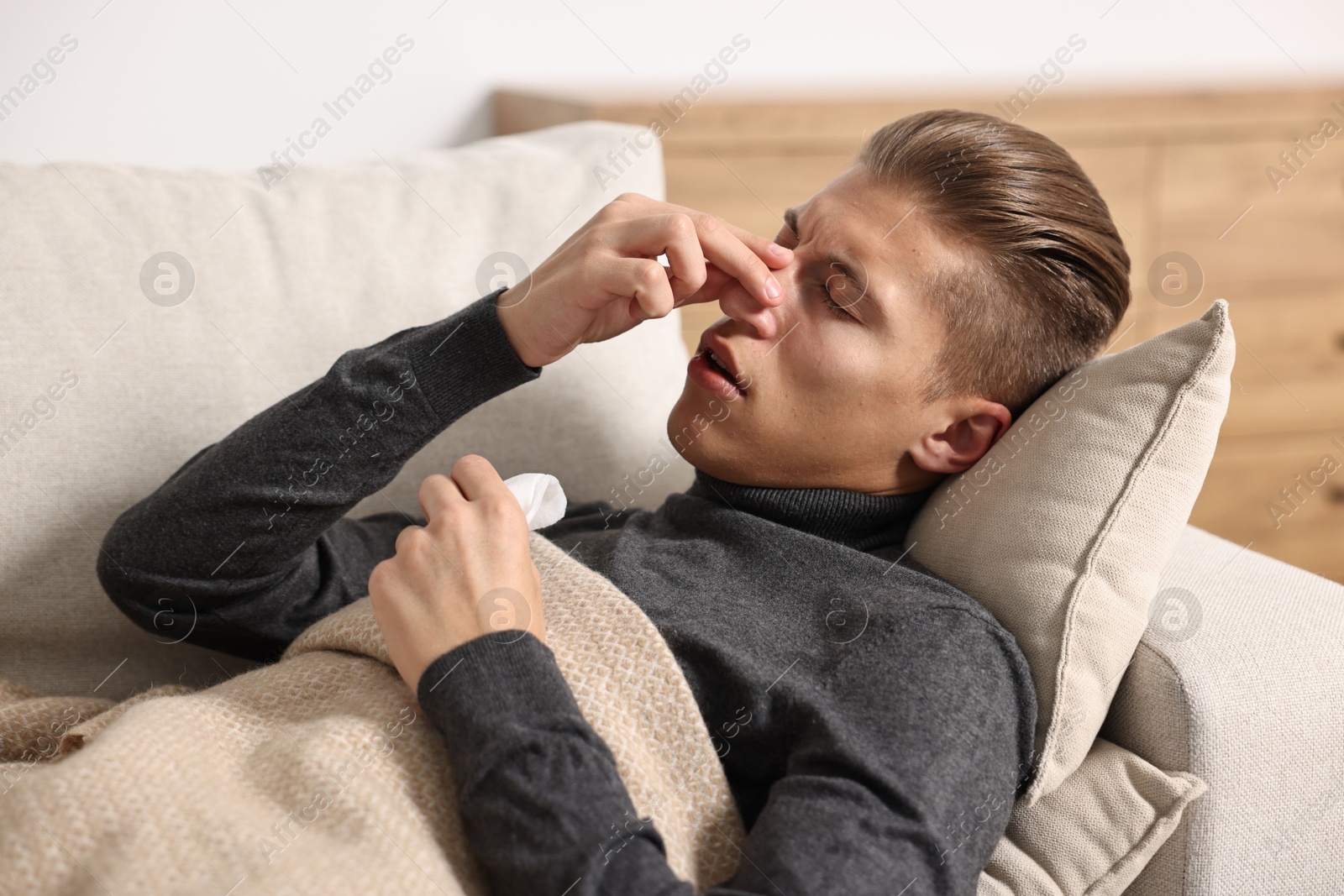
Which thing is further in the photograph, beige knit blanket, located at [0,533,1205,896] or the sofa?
the sofa

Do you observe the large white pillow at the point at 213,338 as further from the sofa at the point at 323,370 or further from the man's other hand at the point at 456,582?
the man's other hand at the point at 456,582

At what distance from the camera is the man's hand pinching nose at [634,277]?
0.94 metres

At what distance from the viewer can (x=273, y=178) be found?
1.25 m

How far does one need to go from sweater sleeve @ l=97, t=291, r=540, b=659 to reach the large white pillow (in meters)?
0.09

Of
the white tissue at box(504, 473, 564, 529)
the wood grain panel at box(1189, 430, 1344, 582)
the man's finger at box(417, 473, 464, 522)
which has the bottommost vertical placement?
the wood grain panel at box(1189, 430, 1344, 582)

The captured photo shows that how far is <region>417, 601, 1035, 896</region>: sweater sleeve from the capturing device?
0.69m

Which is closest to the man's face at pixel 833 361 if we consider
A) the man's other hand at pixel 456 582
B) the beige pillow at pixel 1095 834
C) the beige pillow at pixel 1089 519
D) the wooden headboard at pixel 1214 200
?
the beige pillow at pixel 1089 519

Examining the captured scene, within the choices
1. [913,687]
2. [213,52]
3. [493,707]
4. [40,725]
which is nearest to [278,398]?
→ [40,725]

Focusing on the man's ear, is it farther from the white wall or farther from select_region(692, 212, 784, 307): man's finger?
the white wall

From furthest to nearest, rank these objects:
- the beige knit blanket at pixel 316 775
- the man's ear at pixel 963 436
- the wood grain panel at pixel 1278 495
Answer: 1. the wood grain panel at pixel 1278 495
2. the man's ear at pixel 963 436
3. the beige knit blanket at pixel 316 775

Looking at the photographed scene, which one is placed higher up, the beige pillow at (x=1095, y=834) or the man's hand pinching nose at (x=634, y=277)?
the man's hand pinching nose at (x=634, y=277)

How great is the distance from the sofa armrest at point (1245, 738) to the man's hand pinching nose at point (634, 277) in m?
0.46

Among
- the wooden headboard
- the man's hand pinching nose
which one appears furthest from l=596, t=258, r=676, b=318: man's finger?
the wooden headboard

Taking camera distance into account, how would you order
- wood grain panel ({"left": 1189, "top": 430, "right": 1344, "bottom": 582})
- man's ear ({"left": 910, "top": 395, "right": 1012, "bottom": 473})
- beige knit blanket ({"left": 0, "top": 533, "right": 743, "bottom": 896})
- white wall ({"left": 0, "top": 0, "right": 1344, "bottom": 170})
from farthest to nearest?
1. wood grain panel ({"left": 1189, "top": 430, "right": 1344, "bottom": 582})
2. white wall ({"left": 0, "top": 0, "right": 1344, "bottom": 170})
3. man's ear ({"left": 910, "top": 395, "right": 1012, "bottom": 473})
4. beige knit blanket ({"left": 0, "top": 533, "right": 743, "bottom": 896})
